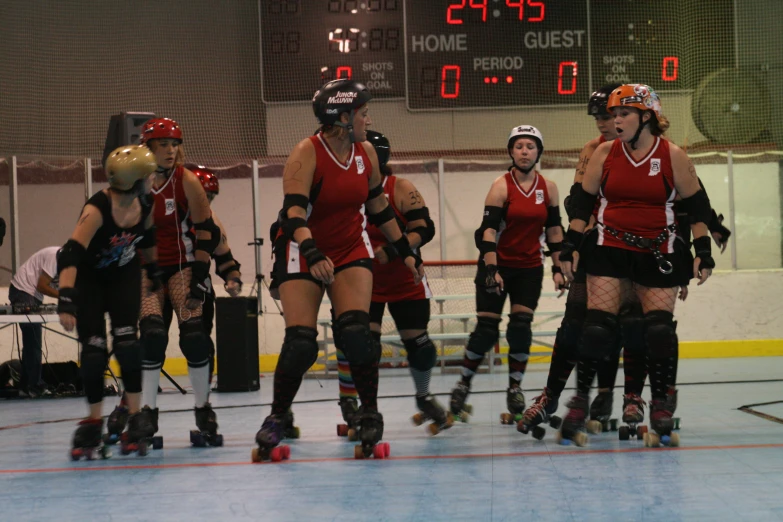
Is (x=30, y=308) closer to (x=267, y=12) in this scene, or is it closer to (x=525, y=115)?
(x=267, y=12)

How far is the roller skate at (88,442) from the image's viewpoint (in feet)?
13.7

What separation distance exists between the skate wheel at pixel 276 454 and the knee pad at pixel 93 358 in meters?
0.83

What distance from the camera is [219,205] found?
10.4 m

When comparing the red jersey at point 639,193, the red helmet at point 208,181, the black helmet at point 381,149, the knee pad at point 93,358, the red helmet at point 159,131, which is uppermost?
the red helmet at point 159,131

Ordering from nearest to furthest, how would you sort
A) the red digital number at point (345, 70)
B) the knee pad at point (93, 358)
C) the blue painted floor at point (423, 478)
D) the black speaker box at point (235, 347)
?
the blue painted floor at point (423, 478) < the knee pad at point (93, 358) < the black speaker box at point (235, 347) < the red digital number at point (345, 70)

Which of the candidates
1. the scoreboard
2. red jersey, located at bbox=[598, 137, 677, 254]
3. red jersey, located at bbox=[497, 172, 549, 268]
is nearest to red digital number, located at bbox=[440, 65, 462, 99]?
the scoreboard

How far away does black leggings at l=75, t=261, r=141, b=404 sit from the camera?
4145 mm

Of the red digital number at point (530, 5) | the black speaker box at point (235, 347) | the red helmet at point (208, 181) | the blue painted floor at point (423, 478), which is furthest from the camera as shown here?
the red digital number at point (530, 5)

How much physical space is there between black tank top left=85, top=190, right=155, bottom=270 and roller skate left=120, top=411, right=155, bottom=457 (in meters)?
0.68

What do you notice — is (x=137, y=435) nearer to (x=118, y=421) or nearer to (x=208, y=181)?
(x=118, y=421)

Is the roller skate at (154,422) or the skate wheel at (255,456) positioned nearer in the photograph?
the skate wheel at (255,456)

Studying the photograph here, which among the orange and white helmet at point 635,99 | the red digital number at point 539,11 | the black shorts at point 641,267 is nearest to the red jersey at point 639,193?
the black shorts at point 641,267

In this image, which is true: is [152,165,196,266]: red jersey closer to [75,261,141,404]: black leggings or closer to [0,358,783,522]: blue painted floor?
[75,261,141,404]: black leggings

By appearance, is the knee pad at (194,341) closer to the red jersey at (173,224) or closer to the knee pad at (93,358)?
the red jersey at (173,224)
